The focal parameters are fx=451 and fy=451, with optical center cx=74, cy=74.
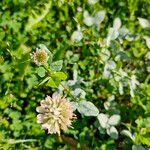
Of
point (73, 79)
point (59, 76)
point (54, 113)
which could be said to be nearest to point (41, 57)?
point (59, 76)

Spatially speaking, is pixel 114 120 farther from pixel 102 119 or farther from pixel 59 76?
pixel 59 76

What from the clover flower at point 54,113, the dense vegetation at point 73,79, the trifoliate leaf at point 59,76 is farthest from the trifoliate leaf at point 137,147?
the trifoliate leaf at point 59,76

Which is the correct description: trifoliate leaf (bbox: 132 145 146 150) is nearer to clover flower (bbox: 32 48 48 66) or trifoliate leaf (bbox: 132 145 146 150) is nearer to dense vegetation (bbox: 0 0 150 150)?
dense vegetation (bbox: 0 0 150 150)

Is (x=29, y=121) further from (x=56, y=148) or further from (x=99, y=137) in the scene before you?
(x=99, y=137)

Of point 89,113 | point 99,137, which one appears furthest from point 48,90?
point 89,113

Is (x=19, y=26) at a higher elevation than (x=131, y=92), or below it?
higher

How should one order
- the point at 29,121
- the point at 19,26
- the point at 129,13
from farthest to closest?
1. the point at 129,13
2. the point at 19,26
3. the point at 29,121

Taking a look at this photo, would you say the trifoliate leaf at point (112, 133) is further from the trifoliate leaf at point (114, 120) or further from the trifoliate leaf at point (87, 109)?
the trifoliate leaf at point (87, 109)
